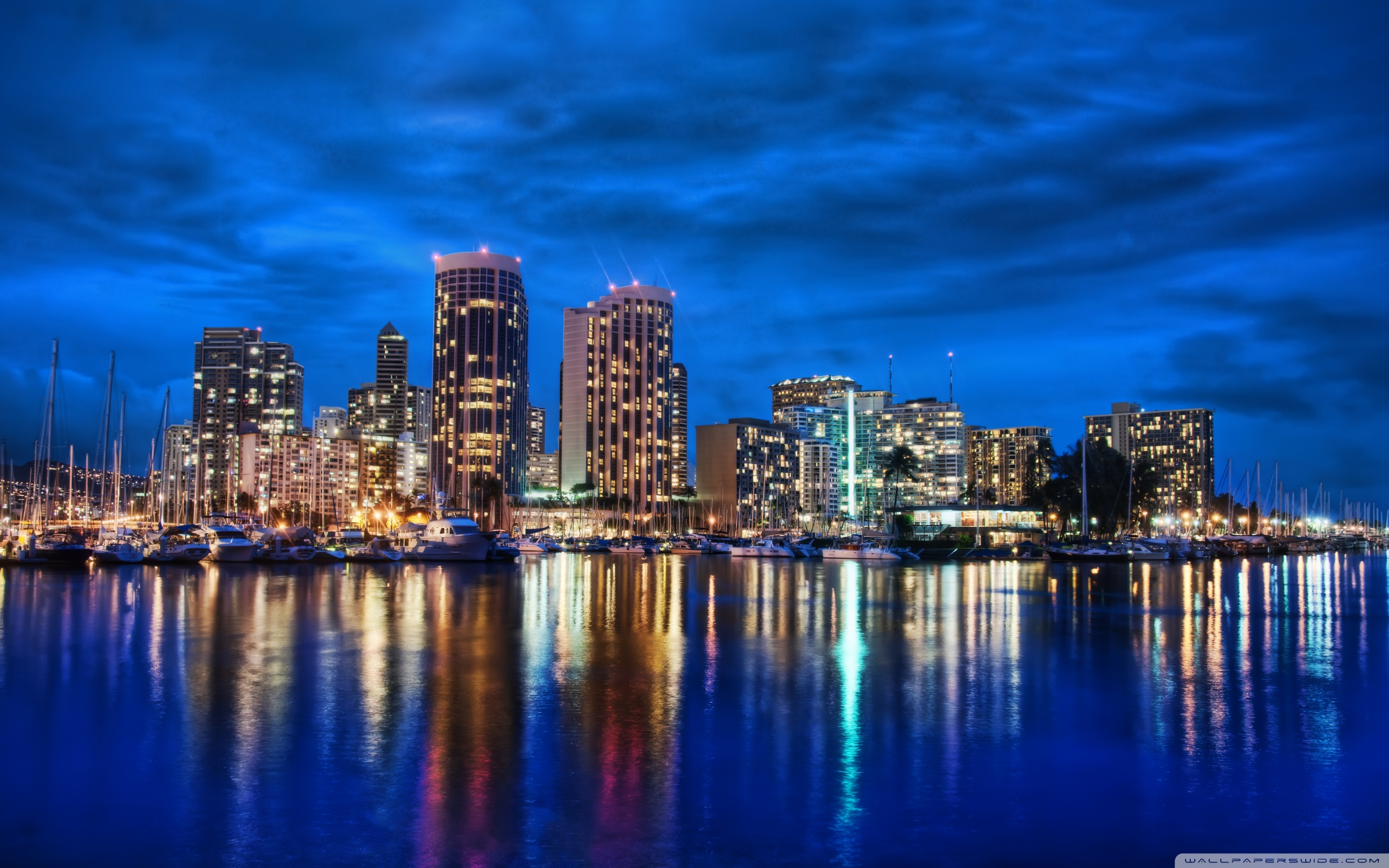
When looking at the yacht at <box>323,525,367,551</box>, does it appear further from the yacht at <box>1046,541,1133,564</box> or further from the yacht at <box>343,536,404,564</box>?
the yacht at <box>1046,541,1133,564</box>

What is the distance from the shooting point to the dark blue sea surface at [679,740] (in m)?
13.1

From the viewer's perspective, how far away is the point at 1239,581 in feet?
240

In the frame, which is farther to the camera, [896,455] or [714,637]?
[896,455]

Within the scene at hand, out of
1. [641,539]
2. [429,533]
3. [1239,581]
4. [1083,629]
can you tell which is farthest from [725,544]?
[1083,629]

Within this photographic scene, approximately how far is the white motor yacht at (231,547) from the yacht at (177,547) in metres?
0.76

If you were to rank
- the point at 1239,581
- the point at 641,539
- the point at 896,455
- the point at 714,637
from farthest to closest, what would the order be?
the point at 896,455 → the point at 641,539 → the point at 1239,581 → the point at 714,637

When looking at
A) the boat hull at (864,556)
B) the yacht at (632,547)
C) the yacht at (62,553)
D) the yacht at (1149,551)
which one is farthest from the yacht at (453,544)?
the yacht at (1149,551)

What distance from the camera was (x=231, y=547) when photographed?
281ft

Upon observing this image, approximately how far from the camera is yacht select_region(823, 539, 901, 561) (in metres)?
113

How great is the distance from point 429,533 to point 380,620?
56768 millimetres

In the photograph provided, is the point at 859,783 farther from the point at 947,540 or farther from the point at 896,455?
the point at 896,455

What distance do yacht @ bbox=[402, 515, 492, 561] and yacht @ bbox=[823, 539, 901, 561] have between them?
137 feet

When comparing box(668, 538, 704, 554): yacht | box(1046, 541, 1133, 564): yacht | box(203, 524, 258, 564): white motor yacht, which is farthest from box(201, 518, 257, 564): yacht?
box(1046, 541, 1133, 564): yacht

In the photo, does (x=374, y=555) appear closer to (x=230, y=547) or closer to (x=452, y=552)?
(x=452, y=552)
